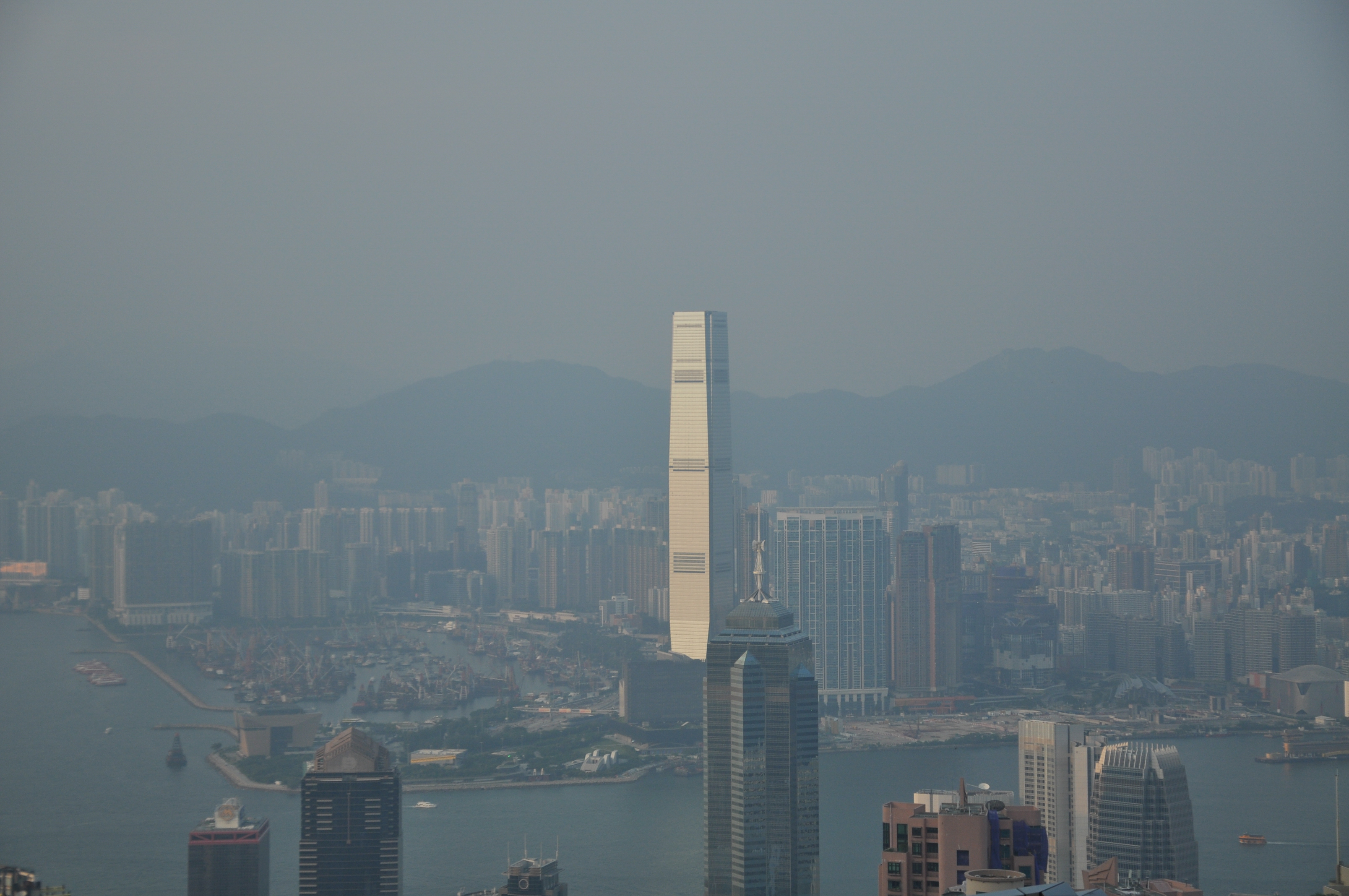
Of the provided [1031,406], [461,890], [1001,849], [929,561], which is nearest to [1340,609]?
[929,561]

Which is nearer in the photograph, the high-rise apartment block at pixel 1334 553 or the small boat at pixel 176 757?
the small boat at pixel 176 757

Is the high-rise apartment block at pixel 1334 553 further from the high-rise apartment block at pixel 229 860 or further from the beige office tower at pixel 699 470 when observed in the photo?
the high-rise apartment block at pixel 229 860

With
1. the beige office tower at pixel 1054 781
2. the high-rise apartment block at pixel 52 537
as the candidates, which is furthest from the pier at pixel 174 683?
the beige office tower at pixel 1054 781

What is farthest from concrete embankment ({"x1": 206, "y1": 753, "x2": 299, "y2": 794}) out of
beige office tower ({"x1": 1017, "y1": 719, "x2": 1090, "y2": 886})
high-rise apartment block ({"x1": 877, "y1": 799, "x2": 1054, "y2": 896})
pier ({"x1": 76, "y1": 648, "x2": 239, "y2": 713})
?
high-rise apartment block ({"x1": 877, "y1": 799, "x2": 1054, "y2": 896})

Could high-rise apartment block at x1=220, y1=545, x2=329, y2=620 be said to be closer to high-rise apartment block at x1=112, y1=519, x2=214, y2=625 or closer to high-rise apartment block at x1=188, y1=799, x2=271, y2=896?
high-rise apartment block at x1=112, y1=519, x2=214, y2=625

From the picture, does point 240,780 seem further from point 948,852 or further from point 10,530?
point 948,852
